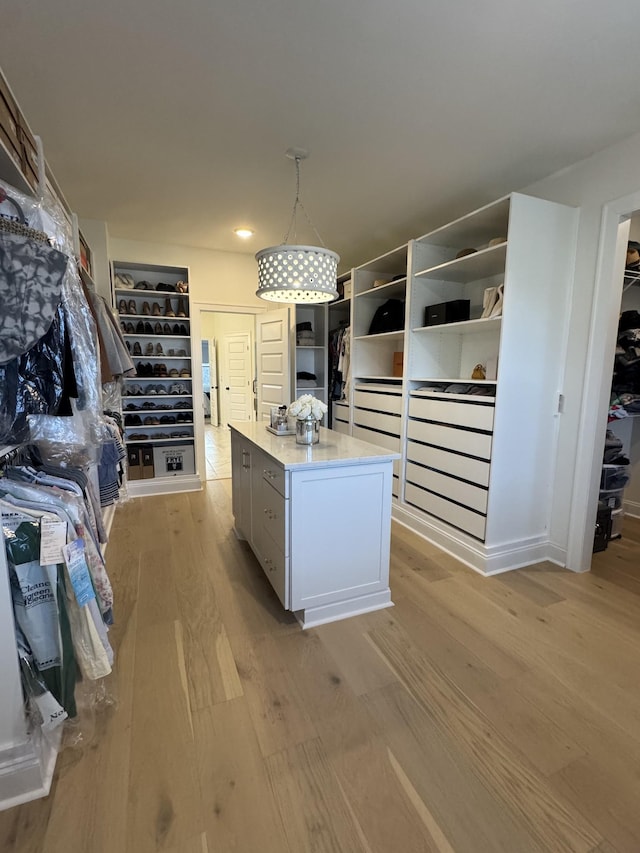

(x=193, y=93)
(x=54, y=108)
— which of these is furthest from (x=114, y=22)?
(x=54, y=108)

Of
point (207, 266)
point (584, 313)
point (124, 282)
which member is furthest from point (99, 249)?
point (584, 313)

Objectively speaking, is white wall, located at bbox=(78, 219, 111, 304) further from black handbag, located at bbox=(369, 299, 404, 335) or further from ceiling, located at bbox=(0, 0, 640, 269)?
black handbag, located at bbox=(369, 299, 404, 335)

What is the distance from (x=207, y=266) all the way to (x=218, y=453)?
8.95 feet

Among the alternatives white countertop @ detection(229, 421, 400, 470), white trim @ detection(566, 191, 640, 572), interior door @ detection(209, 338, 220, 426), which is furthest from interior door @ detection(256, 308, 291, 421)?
interior door @ detection(209, 338, 220, 426)

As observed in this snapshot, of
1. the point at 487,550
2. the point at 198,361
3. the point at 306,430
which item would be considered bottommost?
the point at 487,550

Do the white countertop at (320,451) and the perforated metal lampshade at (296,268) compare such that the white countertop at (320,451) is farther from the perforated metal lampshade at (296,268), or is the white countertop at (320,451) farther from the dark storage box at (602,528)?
the dark storage box at (602,528)

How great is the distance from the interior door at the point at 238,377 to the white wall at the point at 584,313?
485 cm

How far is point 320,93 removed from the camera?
1799 millimetres

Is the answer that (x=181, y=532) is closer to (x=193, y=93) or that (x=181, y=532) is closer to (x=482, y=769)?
(x=482, y=769)

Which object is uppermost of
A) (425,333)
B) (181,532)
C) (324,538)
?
(425,333)

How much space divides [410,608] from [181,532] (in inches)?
74.0

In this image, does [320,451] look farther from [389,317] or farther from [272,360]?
[272,360]

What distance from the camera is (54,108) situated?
1.90 metres

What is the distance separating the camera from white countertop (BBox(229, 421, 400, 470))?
1.86 metres
